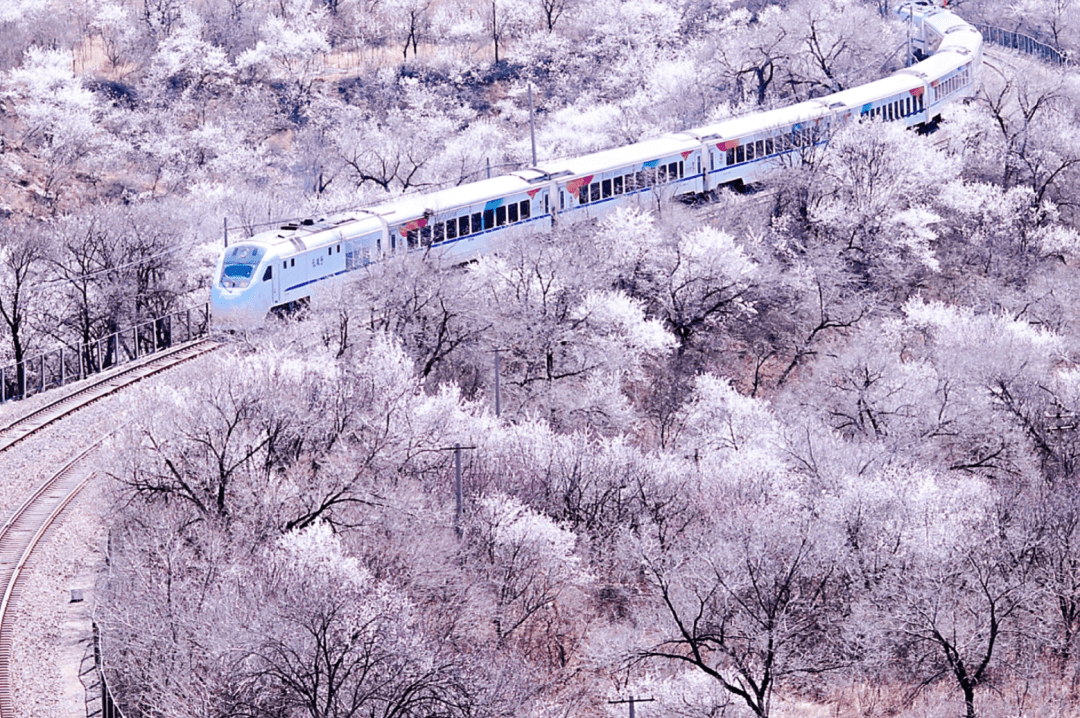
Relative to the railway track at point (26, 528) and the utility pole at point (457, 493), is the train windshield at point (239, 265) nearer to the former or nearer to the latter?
the railway track at point (26, 528)

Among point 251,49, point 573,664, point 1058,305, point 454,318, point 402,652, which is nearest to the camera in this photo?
point 402,652

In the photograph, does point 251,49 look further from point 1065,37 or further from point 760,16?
point 1065,37

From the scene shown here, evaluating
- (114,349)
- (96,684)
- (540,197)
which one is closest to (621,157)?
(540,197)

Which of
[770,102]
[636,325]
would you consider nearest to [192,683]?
[636,325]

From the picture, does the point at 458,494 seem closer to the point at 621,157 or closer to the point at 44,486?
the point at 44,486

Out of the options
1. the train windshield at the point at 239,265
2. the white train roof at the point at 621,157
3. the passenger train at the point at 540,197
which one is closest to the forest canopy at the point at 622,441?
the passenger train at the point at 540,197
